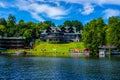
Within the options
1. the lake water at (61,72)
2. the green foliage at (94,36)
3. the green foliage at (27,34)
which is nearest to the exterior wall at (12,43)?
the green foliage at (27,34)

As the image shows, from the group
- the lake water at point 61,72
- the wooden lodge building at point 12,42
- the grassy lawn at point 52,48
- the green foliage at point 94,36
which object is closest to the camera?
the lake water at point 61,72

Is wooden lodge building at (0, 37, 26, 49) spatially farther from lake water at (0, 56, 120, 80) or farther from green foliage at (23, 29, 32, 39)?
lake water at (0, 56, 120, 80)

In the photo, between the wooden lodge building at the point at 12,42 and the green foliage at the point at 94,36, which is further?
the wooden lodge building at the point at 12,42

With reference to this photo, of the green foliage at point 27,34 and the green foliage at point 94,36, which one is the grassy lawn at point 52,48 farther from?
the green foliage at point 94,36

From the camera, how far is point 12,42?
611 feet

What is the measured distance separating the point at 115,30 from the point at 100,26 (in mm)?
14715

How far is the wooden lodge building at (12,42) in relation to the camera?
186 m

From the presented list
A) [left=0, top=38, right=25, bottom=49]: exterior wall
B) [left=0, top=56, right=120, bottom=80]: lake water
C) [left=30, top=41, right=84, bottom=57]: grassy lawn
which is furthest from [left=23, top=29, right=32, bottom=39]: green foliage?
[left=0, top=56, right=120, bottom=80]: lake water

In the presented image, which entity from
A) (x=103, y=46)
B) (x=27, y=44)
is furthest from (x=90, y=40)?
(x=27, y=44)

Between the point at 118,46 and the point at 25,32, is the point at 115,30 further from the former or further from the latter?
the point at 25,32

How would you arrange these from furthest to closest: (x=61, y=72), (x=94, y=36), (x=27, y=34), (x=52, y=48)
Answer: (x=27, y=34), (x=52, y=48), (x=94, y=36), (x=61, y=72)

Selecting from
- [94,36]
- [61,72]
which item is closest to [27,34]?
[94,36]

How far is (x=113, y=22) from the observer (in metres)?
146

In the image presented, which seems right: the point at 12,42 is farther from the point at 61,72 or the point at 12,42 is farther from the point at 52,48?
the point at 61,72
